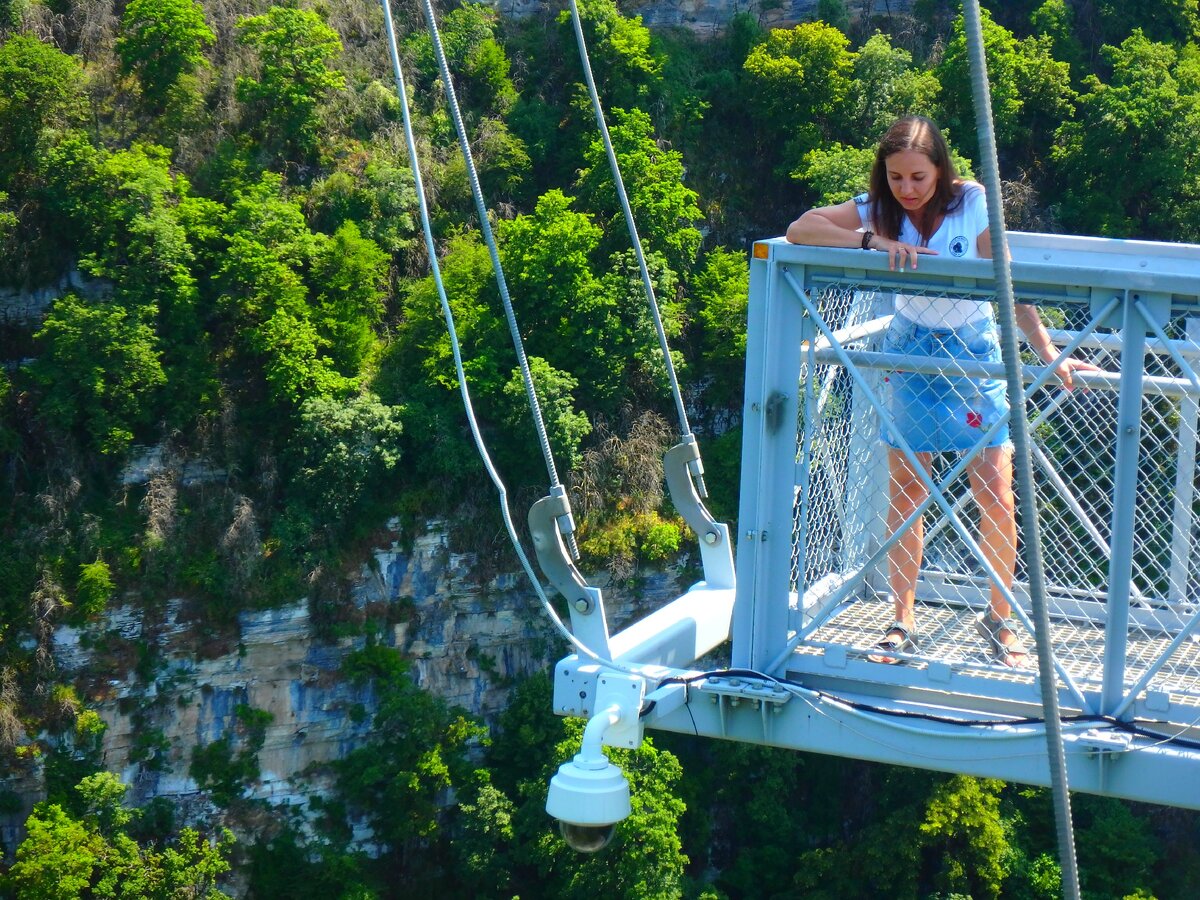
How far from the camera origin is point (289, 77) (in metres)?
17.5

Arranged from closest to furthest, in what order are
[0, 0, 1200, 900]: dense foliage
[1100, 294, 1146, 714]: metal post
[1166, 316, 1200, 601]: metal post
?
[1100, 294, 1146, 714]: metal post → [1166, 316, 1200, 601]: metal post → [0, 0, 1200, 900]: dense foliage

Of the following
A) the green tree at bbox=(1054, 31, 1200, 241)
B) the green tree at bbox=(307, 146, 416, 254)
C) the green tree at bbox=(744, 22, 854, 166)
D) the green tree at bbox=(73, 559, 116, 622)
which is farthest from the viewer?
the green tree at bbox=(744, 22, 854, 166)

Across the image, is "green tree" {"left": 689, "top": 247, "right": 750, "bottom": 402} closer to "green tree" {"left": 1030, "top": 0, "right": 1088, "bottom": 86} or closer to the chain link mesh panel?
"green tree" {"left": 1030, "top": 0, "right": 1088, "bottom": 86}

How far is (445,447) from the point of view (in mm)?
16219

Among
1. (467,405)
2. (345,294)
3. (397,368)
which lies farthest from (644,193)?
(467,405)

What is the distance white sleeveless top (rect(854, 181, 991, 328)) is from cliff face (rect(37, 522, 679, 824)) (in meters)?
13.3

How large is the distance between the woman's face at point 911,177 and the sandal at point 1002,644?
0.96 m

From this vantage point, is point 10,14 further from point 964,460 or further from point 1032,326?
point 964,460

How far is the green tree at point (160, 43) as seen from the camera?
17156 millimetres

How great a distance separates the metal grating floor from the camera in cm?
297

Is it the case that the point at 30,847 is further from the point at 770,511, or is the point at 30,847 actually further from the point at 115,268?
the point at 770,511

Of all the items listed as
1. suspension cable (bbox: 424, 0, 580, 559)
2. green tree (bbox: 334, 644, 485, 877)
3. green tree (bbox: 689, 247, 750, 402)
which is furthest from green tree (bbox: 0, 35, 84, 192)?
suspension cable (bbox: 424, 0, 580, 559)

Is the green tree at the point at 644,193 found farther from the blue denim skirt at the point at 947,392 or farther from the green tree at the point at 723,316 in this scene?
the blue denim skirt at the point at 947,392

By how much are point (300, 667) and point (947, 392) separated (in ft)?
45.0
